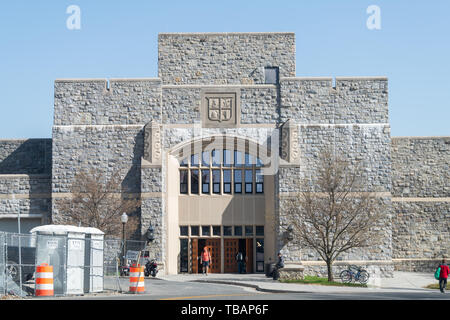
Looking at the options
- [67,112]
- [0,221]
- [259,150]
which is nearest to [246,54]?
[259,150]

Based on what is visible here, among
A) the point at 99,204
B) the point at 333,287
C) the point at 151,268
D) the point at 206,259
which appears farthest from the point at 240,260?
the point at 333,287

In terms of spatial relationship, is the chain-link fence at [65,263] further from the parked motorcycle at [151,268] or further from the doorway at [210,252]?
the doorway at [210,252]

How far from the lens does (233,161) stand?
36344 millimetres

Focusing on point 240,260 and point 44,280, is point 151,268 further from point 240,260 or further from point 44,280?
point 44,280

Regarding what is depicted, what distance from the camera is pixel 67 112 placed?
35312mm

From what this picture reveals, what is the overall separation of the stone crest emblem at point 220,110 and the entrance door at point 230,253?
653cm

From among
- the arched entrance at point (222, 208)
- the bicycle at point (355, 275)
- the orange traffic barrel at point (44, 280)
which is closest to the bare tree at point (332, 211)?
the bicycle at point (355, 275)

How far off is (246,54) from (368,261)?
12.9 m

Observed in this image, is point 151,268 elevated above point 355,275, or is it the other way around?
point 151,268

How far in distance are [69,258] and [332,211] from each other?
12629 millimetres

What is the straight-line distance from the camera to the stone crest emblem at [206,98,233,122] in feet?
115

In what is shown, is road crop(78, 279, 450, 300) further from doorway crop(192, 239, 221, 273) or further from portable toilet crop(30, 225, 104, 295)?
doorway crop(192, 239, 221, 273)

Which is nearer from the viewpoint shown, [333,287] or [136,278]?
[136,278]
